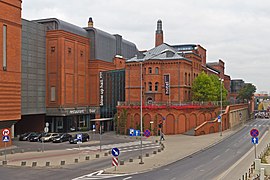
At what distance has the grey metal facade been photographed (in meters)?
62.6

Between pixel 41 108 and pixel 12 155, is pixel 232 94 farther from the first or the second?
pixel 12 155

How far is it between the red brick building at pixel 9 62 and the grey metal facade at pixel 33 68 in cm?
1279

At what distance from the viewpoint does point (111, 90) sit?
7994 centimetres

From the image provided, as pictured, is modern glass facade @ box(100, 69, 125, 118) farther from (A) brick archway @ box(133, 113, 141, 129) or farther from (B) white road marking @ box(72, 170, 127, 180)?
(B) white road marking @ box(72, 170, 127, 180)

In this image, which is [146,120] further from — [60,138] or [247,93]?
[247,93]

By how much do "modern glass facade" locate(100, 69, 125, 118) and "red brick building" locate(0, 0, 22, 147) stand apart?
30510 mm

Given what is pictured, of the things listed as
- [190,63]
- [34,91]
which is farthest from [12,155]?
[190,63]

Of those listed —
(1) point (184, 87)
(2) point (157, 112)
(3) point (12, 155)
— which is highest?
(1) point (184, 87)

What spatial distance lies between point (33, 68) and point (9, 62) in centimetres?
1739

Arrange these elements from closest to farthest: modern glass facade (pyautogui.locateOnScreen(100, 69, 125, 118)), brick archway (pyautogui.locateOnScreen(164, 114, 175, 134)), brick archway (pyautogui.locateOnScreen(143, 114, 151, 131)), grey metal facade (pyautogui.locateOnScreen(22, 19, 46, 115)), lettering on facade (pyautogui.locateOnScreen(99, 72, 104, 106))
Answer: grey metal facade (pyautogui.locateOnScreen(22, 19, 46, 115)), brick archway (pyautogui.locateOnScreen(164, 114, 175, 134)), brick archway (pyautogui.locateOnScreen(143, 114, 151, 131)), lettering on facade (pyautogui.locateOnScreen(99, 72, 104, 106)), modern glass facade (pyautogui.locateOnScreen(100, 69, 125, 118))

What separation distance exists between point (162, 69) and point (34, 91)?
25386 millimetres

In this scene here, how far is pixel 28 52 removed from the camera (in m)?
63.6

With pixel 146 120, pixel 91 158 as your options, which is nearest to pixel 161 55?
pixel 146 120

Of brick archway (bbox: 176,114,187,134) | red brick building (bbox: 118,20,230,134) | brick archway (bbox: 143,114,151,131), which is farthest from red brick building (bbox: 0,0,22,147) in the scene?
brick archway (bbox: 176,114,187,134)
